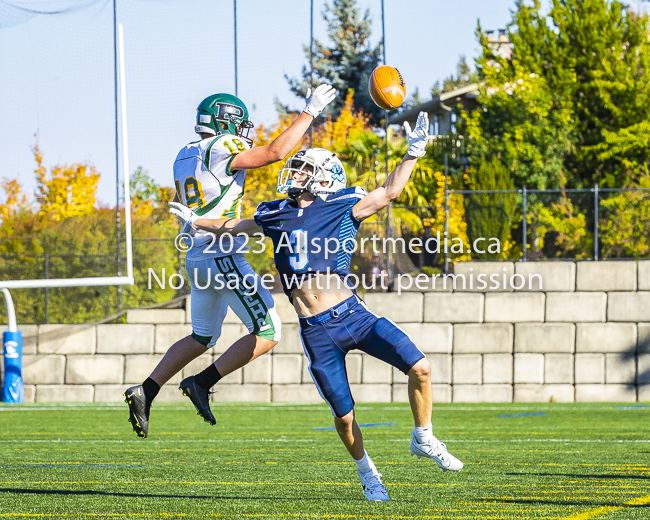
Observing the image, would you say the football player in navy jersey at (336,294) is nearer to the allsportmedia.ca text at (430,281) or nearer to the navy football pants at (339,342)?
the navy football pants at (339,342)

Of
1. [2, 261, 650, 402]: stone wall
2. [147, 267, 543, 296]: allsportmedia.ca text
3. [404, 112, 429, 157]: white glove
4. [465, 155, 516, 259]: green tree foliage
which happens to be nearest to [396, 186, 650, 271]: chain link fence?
[465, 155, 516, 259]: green tree foliage

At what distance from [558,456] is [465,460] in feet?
2.49

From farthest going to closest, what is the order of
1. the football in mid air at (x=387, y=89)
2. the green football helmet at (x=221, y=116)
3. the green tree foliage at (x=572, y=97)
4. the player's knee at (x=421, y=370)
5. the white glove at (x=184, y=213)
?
the green tree foliage at (x=572, y=97)
the green football helmet at (x=221, y=116)
the football in mid air at (x=387, y=89)
the white glove at (x=184, y=213)
the player's knee at (x=421, y=370)

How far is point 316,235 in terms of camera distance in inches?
202

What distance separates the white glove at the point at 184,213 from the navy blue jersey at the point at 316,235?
720 millimetres

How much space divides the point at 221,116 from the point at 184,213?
0.80 m

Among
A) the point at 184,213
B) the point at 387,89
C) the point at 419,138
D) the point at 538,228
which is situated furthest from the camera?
the point at 538,228

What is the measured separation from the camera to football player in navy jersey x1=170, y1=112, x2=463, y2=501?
5.02 meters

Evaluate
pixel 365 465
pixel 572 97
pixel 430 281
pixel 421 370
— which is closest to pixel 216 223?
pixel 421 370

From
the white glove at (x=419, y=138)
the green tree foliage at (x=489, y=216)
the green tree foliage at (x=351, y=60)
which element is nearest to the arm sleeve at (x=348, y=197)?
the white glove at (x=419, y=138)

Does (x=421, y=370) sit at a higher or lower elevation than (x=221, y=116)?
lower

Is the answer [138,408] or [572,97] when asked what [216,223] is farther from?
[572,97]

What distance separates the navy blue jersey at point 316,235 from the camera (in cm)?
510

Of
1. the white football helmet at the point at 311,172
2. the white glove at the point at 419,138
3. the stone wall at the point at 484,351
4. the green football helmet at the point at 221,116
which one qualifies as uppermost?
the green football helmet at the point at 221,116
